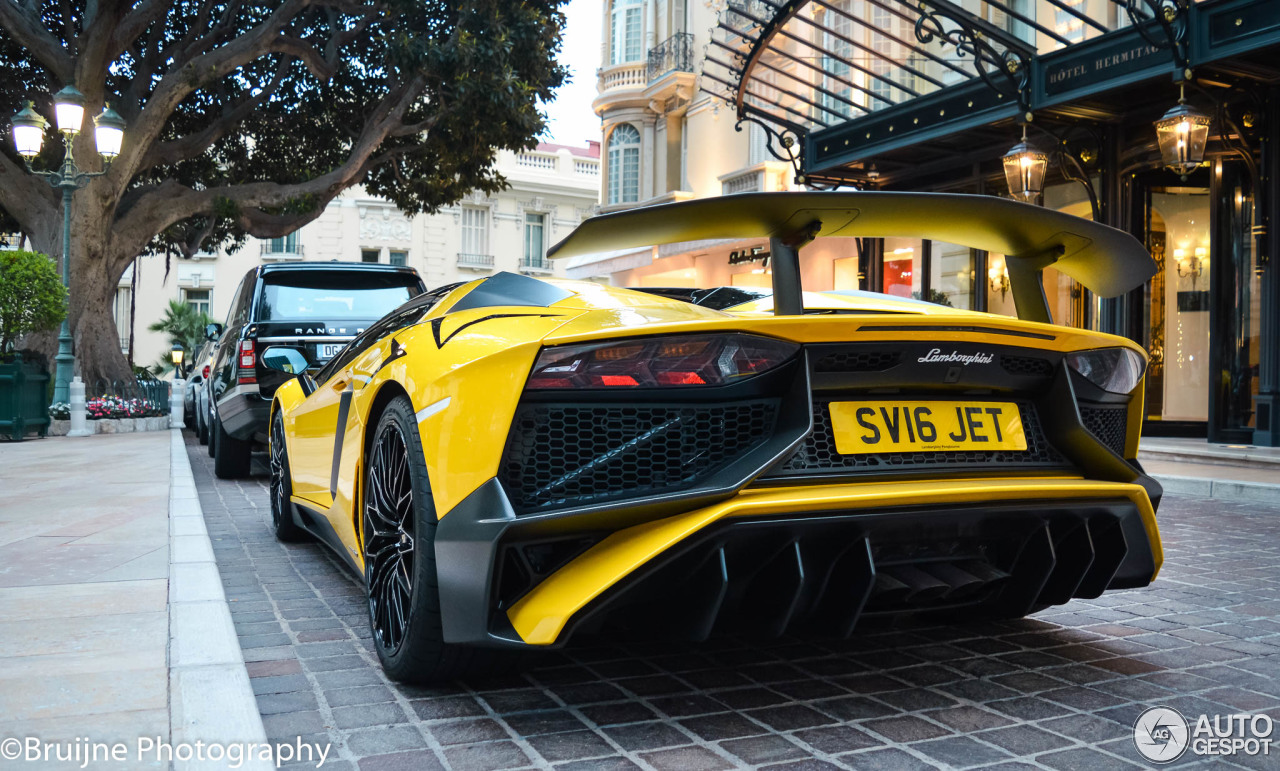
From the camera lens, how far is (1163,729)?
2449mm

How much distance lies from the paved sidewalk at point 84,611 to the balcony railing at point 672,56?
807 inches

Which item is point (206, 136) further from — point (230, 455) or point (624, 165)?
point (624, 165)

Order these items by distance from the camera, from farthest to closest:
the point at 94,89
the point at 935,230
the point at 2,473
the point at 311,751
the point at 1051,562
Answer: the point at 94,89, the point at 2,473, the point at 935,230, the point at 1051,562, the point at 311,751

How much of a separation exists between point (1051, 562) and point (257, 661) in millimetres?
2262

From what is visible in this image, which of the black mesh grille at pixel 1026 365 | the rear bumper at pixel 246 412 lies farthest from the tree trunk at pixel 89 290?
the black mesh grille at pixel 1026 365

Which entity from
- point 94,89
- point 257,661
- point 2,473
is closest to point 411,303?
point 257,661

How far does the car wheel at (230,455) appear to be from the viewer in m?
8.45

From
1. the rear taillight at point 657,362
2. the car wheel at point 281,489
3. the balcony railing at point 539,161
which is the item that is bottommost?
the car wheel at point 281,489

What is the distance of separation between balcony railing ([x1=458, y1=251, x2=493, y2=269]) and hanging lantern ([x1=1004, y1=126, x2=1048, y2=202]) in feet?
121

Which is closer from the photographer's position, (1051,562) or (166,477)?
(1051,562)

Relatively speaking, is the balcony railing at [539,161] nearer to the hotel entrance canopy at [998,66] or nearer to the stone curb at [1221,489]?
the hotel entrance canopy at [998,66]

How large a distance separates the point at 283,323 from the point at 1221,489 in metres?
7.35

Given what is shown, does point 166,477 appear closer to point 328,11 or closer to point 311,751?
point 311,751

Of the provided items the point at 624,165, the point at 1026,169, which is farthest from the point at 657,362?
the point at 624,165
